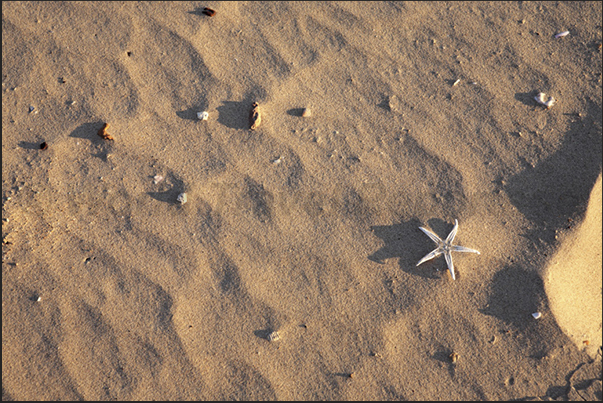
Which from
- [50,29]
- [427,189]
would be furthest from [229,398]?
[50,29]

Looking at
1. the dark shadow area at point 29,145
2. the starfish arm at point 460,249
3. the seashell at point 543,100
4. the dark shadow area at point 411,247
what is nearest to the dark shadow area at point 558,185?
the seashell at point 543,100

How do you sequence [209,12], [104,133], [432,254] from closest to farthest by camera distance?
[432,254], [104,133], [209,12]

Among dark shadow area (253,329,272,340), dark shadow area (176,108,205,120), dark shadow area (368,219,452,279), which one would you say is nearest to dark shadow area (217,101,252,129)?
dark shadow area (176,108,205,120)

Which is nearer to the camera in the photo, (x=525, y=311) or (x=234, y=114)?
(x=525, y=311)

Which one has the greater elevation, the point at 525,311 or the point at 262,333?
the point at 525,311

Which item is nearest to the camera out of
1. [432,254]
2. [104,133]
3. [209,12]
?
[432,254]

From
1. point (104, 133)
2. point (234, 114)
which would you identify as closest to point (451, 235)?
point (234, 114)

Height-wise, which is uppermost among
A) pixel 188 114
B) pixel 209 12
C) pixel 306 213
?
pixel 209 12

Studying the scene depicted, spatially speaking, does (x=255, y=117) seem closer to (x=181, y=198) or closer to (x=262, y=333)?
(x=181, y=198)
